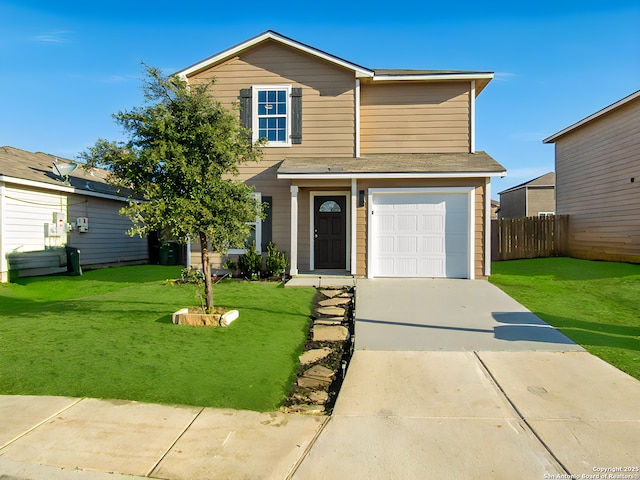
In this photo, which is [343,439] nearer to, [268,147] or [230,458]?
[230,458]

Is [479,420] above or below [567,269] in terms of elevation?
below

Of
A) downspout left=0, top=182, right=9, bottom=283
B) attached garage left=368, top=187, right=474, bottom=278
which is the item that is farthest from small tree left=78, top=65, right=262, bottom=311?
downspout left=0, top=182, right=9, bottom=283

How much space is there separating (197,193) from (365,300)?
3.97m

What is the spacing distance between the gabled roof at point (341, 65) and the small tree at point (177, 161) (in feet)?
18.9

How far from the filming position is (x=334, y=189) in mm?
11516

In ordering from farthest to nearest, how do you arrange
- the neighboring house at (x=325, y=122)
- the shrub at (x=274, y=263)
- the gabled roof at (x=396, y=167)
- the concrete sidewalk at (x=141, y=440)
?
the neighboring house at (x=325, y=122)
the shrub at (x=274, y=263)
the gabled roof at (x=396, y=167)
the concrete sidewalk at (x=141, y=440)

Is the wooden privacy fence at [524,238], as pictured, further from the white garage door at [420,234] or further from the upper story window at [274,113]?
the upper story window at [274,113]

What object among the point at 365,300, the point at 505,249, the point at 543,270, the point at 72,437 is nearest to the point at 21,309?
the point at 72,437

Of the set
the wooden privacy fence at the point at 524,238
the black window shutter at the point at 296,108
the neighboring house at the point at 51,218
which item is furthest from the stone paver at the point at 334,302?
the wooden privacy fence at the point at 524,238

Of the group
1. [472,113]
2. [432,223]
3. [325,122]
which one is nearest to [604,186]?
[472,113]

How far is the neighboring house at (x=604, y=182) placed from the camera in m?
13.4

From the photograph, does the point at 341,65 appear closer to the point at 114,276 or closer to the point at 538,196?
the point at 114,276

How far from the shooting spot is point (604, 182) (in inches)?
587

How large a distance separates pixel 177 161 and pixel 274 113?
6.19m
